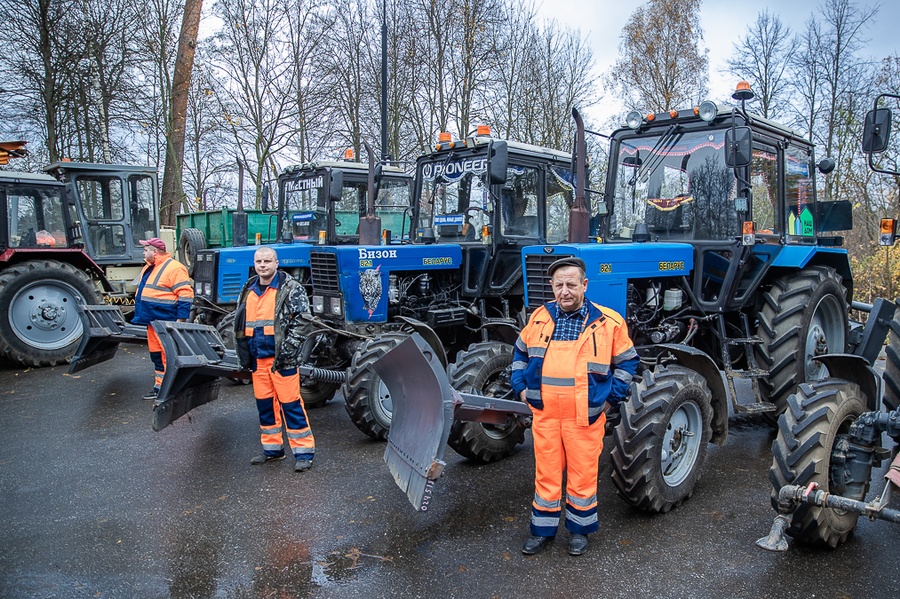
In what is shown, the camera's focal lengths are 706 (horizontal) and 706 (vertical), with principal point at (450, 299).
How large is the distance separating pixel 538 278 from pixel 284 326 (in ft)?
6.32

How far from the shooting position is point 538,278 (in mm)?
5312

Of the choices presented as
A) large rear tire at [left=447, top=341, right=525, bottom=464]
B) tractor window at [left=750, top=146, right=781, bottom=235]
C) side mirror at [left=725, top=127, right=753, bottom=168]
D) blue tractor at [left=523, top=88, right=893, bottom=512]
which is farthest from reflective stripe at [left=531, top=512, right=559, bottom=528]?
tractor window at [left=750, top=146, right=781, bottom=235]

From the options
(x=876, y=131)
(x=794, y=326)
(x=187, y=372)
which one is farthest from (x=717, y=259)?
(x=187, y=372)

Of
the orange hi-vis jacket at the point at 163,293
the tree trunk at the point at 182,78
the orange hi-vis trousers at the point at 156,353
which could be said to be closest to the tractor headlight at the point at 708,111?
the orange hi-vis jacket at the point at 163,293

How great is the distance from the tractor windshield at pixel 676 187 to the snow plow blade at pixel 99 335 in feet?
18.0

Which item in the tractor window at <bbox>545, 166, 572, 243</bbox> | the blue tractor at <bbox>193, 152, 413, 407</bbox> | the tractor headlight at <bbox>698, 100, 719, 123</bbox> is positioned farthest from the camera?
the blue tractor at <bbox>193, 152, 413, 407</bbox>

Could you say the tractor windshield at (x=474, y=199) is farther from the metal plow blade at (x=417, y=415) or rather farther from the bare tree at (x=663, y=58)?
the bare tree at (x=663, y=58)

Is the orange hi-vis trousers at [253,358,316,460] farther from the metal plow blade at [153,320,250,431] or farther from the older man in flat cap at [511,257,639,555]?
the older man in flat cap at [511,257,639,555]

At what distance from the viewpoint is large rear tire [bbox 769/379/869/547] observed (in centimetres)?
360

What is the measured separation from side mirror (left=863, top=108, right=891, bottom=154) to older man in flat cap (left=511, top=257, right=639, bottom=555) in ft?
7.70

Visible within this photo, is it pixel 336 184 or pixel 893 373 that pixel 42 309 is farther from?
pixel 893 373

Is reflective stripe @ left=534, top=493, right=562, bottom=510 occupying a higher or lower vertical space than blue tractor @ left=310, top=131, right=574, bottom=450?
lower

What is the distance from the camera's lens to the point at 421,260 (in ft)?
23.3

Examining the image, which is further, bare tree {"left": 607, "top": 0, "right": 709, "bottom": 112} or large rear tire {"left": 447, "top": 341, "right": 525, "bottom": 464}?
bare tree {"left": 607, "top": 0, "right": 709, "bottom": 112}
